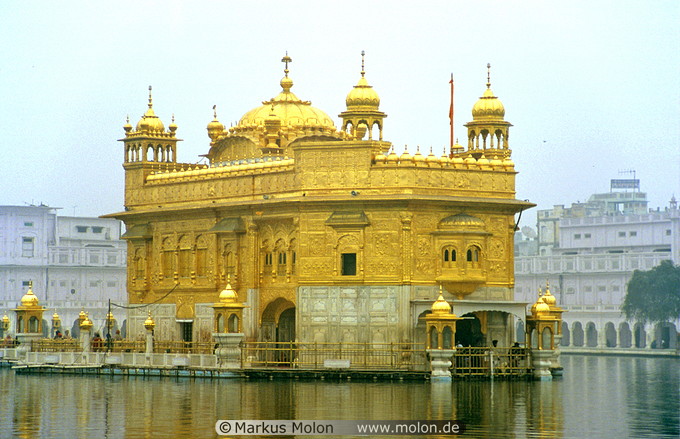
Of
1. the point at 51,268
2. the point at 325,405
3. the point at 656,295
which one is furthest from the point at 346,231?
the point at 51,268

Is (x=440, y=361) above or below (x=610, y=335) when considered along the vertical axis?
below

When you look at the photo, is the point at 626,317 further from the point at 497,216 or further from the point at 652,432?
the point at 652,432

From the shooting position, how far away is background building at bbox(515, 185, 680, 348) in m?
101

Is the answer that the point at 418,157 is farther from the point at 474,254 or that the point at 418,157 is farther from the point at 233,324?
the point at 233,324

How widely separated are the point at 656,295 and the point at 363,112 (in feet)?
155

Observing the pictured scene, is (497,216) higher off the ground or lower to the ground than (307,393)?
higher

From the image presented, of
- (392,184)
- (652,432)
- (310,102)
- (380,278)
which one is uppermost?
(310,102)

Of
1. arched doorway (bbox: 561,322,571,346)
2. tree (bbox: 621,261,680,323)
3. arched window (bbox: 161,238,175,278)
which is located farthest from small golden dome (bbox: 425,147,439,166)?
arched doorway (bbox: 561,322,571,346)

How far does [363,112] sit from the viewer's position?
163 ft

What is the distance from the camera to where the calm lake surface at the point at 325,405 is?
1160 inches

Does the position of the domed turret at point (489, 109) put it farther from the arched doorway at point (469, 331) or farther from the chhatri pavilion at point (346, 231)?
the arched doorway at point (469, 331)

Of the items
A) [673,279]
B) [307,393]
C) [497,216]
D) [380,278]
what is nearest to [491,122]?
[497,216]

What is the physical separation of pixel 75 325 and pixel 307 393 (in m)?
63.7

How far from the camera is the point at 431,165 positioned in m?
48.2
